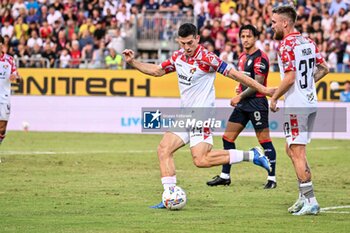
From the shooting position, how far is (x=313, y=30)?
31.5 meters

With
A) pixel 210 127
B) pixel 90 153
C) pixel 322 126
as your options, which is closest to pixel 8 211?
pixel 210 127

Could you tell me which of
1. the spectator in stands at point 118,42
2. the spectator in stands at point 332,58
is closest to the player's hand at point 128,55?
the spectator in stands at point 332,58

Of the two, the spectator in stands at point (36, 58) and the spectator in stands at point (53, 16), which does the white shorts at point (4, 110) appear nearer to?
the spectator in stands at point (36, 58)

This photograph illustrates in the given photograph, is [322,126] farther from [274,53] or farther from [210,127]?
[210,127]

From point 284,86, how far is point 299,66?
40 centimetres

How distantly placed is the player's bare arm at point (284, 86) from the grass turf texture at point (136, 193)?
149 cm

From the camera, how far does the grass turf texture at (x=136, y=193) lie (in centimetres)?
1123

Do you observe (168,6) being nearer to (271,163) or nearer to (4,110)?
(4,110)

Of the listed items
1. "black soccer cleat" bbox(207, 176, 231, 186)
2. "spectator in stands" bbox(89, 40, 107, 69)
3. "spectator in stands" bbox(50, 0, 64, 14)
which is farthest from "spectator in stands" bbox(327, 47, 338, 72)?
"black soccer cleat" bbox(207, 176, 231, 186)

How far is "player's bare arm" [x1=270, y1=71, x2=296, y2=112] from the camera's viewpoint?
1195 centimetres

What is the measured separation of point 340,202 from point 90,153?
963 cm

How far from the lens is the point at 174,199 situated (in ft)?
41.1

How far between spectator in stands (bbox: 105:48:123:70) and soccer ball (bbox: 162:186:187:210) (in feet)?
59.9

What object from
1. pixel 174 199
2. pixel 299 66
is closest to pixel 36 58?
pixel 174 199
